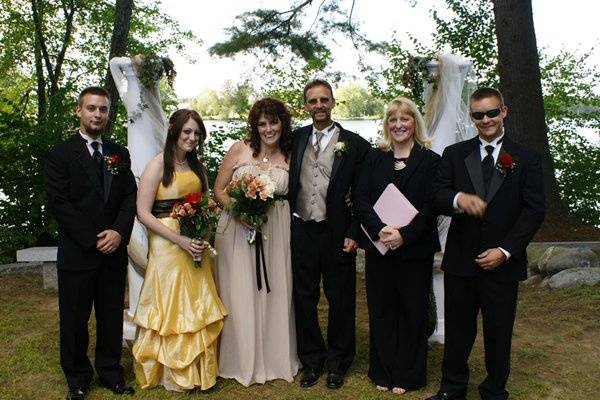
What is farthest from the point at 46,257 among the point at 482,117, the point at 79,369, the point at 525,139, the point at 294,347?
the point at 525,139

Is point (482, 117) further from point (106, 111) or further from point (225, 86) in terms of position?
point (225, 86)

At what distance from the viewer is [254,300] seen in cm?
482

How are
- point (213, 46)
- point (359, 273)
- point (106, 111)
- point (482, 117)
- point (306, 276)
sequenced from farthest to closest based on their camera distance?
1. point (213, 46)
2. point (359, 273)
3. point (306, 276)
4. point (106, 111)
5. point (482, 117)

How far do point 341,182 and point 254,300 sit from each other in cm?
119

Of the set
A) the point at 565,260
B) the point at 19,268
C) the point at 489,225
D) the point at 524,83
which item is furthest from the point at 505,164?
the point at 19,268

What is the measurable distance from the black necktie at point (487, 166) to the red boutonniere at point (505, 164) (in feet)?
0.24

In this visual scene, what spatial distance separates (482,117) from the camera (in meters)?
3.92

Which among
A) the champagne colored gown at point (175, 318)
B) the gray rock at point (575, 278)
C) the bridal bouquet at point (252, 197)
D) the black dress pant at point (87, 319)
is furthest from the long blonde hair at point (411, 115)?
the gray rock at point (575, 278)

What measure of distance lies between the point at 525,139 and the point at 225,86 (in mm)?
5691

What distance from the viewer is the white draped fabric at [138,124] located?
5383mm

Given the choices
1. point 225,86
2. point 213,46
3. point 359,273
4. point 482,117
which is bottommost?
point 359,273

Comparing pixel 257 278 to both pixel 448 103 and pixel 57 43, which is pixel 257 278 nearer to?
pixel 448 103

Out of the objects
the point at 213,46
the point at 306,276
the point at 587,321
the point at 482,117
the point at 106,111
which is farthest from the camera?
the point at 213,46

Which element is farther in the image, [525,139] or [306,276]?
[525,139]
